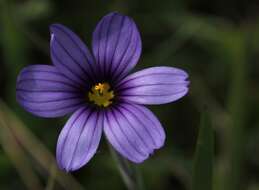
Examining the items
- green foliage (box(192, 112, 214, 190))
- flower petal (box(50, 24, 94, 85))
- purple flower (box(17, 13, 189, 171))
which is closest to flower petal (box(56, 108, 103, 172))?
purple flower (box(17, 13, 189, 171))

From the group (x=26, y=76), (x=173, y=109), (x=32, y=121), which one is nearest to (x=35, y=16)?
(x=32, y=121)

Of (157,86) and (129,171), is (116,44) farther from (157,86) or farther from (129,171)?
(129,171)

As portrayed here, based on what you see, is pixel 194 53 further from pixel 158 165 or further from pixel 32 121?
pixel 32 121

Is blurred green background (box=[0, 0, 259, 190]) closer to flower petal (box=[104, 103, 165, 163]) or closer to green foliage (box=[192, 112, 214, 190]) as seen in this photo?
green foliage (box=[192, 112, 214, 190])

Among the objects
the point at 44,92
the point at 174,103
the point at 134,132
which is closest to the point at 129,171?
the point at 134,132

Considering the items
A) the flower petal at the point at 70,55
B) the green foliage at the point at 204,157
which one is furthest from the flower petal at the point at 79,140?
the green foliage at the point at 204,157

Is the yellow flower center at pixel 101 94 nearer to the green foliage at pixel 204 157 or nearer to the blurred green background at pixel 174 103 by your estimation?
the green foliage at pixel 204 157
